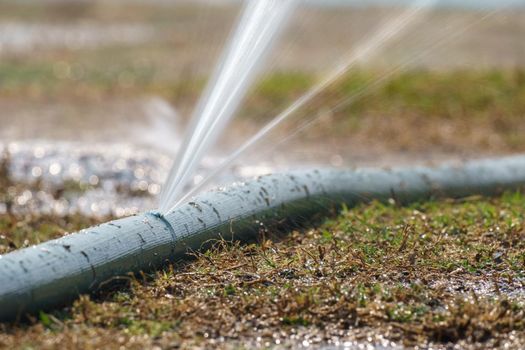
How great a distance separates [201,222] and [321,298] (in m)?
0.97

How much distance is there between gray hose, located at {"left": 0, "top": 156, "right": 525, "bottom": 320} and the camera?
4562 mm

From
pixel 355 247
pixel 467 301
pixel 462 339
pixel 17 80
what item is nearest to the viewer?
pixel 462 339

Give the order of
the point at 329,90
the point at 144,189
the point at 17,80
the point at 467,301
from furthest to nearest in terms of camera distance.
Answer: the point at 17,80 < the point at 329,90 < the point at 144,189 < the point at 467,301

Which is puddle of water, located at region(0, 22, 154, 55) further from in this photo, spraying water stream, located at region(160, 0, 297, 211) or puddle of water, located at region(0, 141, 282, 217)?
spraying water stream, located at region(160, 0, 297, 211)

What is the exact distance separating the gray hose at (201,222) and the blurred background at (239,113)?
2.09m

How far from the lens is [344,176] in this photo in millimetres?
6938

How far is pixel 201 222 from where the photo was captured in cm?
545

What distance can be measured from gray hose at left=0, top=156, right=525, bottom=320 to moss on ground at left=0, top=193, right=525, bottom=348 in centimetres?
9

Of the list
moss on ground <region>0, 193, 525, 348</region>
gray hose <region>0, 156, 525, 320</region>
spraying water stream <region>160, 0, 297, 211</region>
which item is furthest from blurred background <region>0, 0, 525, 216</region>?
moss on ground <region>0, 193, 525, 348</region>

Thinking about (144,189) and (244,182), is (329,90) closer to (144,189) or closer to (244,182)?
(144,189)

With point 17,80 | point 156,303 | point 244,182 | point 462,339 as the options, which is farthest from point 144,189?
point 17,80

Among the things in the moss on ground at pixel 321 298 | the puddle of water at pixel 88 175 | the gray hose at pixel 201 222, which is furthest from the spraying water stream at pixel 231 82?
the puddle of water at pixel 88 175

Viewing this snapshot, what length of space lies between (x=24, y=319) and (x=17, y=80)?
33.7 ft

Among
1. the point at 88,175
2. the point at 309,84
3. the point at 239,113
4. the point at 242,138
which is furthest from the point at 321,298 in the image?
the point at 309,84
